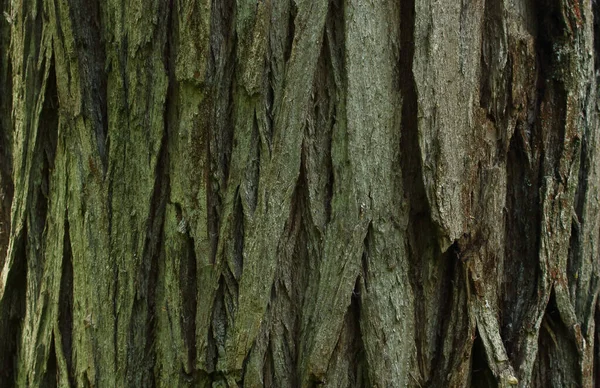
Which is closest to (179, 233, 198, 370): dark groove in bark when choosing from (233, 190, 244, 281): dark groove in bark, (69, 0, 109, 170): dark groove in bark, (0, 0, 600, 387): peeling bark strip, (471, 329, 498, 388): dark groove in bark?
(0, 0, 600, 387): peeling bark strip

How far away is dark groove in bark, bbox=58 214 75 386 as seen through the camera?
1884 mm

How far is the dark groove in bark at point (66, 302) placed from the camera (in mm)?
1884

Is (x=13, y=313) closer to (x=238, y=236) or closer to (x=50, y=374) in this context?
(x=50, y=374)

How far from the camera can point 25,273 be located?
206cm

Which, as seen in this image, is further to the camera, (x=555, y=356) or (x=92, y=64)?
(x=555, y=356)

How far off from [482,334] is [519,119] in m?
0.66

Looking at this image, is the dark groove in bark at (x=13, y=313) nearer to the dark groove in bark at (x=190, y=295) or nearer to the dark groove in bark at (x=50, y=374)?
the dark groove in bark at (x=50, y=374)

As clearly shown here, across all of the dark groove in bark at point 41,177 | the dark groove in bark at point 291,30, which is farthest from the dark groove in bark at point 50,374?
the dark groove in bark at point 291,30

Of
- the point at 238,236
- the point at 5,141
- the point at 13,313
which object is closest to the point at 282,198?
the point at 238,236

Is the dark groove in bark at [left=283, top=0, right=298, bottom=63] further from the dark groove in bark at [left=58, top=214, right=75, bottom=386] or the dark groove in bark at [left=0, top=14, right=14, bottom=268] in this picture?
the dark groove in bark at [left=0, top=14, right=14, bottom=268]

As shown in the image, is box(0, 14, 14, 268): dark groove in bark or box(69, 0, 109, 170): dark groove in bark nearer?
box(69, 0, 109, 170): dark groove in bark

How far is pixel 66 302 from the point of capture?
190 cm

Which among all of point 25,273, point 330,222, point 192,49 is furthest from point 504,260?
point 25,273

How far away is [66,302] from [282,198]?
2.39 feet
